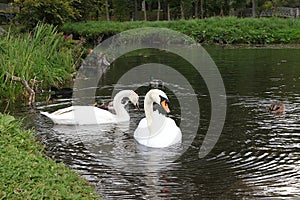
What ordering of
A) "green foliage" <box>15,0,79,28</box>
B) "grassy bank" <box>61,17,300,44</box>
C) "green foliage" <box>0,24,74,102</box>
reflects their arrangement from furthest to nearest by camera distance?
1. "grassy bank" <box>61,17,300,44</box>
2. "green foliage" <box>15,0,79,28</box>
3. "green foliage" <box>0,24,74,102</box>

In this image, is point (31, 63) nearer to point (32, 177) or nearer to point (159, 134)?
point (159, 134)

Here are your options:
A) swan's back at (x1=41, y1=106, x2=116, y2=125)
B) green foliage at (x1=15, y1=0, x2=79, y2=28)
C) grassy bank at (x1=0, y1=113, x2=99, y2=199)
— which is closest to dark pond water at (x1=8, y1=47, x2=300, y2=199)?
swan's back at (x1=41, y1=106, x2=116, y2=125)

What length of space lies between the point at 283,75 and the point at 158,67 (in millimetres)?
6568

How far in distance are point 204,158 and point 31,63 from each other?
25.3 ft

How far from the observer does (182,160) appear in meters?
10.1

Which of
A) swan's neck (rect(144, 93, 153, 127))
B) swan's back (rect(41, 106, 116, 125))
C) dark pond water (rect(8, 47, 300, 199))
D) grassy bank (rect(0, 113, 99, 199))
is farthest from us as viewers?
swan's back (rect(41, 106, 116, 125))

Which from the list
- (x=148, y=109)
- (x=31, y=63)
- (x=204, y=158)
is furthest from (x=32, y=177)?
(x=31, y=63)

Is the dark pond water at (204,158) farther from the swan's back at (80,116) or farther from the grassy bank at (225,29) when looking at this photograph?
the grassy bank at (225,29)

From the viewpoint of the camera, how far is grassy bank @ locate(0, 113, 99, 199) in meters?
6.79

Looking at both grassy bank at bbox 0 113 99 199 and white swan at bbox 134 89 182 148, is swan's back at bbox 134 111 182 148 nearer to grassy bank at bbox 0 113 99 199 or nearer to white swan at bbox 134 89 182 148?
white swan at bbox 134 89 182 148

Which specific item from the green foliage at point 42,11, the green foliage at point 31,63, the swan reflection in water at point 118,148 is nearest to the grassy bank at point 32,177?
the swan reflection in water at point 118,148

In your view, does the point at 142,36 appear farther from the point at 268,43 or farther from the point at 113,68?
the point at 113,68

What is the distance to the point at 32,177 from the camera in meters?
7.26

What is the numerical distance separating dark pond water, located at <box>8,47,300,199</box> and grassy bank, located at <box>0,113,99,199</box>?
66 cm
